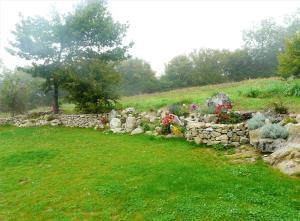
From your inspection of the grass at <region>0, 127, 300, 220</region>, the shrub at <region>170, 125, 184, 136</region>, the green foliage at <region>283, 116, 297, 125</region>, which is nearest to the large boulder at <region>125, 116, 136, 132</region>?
the shrub at <region>170, 125, 184, 136</region>

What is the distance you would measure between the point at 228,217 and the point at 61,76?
61.1 ft

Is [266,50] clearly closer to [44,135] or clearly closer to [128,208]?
[44,135]

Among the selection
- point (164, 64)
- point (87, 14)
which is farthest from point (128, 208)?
point (164, 64)

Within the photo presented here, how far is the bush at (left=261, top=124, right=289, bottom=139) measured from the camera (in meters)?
12.1

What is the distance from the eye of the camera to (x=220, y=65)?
55.5 metres

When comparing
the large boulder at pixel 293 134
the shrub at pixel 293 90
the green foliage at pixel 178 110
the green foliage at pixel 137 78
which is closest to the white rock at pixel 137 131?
the green foliage at pixel 178 110

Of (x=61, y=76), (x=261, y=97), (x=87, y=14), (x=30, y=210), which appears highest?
(x=87, y=14)

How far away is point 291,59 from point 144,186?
1621 cm

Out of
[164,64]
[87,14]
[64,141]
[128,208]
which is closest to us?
[128,208]

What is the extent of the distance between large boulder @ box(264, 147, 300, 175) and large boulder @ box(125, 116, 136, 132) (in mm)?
8667

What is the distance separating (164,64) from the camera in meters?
63.8

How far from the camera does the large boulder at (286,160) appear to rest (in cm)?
1023

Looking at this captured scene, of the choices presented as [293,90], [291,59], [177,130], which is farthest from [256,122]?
[291,59]

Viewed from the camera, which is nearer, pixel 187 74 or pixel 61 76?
pixel 61 76
